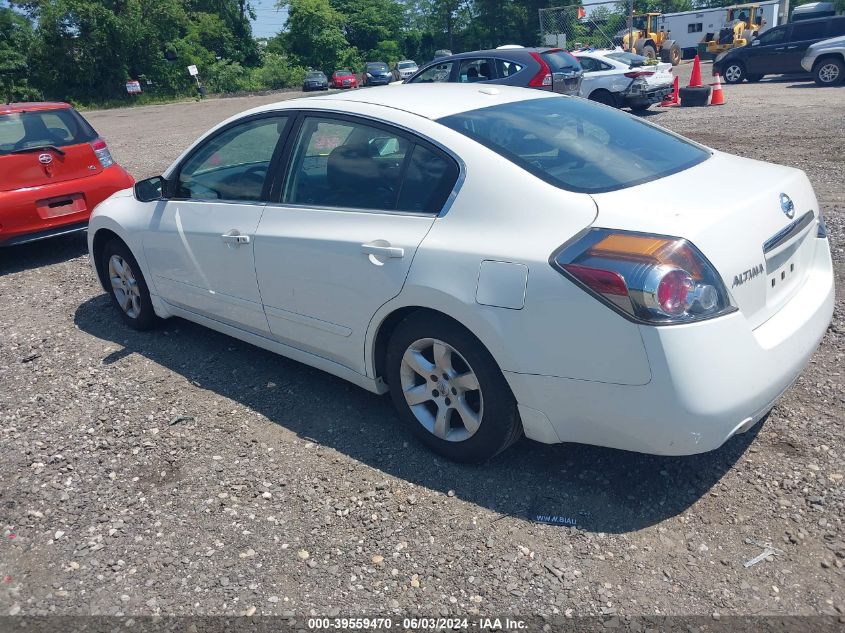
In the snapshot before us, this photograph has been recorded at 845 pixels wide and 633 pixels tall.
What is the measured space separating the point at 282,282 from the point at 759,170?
2414 millimetres

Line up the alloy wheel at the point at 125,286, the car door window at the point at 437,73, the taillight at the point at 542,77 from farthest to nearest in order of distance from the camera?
the car door window at the point at 437,73
the taillight at the point at 542,77
the alloy wheel at the point at 125,286

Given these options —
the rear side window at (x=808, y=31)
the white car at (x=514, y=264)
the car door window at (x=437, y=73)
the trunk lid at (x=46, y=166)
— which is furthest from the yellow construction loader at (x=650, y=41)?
the white car at (x=514, y=264)

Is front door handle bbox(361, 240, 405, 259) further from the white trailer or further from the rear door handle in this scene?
the white trailer

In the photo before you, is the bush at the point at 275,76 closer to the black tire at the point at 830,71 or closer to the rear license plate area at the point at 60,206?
the black tire at the point at 830,71

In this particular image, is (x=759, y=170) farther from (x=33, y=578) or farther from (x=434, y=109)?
(x=33, y=578)

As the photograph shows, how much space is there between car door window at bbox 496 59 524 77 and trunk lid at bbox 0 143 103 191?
26.3ft

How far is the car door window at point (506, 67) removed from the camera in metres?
13.2

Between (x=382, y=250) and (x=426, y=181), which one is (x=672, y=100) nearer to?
(x=426, y=181)

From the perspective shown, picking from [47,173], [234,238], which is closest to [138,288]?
[234,238]

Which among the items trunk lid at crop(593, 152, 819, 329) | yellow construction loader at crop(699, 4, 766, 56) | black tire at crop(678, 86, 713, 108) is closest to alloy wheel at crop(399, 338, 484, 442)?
trunk lid at crop(593, 152, 819, 329)

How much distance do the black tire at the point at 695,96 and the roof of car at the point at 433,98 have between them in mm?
13661

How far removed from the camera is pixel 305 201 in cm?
380

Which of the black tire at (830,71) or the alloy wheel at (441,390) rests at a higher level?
the alloy wheel at (441,390)

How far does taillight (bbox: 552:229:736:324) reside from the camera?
2562mm
